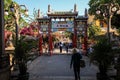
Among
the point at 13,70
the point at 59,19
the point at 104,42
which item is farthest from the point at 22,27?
the point at 104,42

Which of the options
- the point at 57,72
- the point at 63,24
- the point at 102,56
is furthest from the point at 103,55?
the point at 63,24

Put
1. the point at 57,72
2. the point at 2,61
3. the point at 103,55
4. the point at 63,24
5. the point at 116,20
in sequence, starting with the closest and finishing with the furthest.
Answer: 1. the point at 2,61
2. the point at 103,55
3. the point at 57,72
4. the point at 63,24
5. the point at 116,20

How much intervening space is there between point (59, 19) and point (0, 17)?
2921 centimetres

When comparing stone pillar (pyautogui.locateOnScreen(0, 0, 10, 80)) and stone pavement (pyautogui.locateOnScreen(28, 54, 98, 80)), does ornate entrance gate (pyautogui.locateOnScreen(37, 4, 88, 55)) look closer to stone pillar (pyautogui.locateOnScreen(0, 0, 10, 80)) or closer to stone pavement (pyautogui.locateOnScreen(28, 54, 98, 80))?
stone pavement (pyautogui.locateOnScreen(28, 54, 98, 80))

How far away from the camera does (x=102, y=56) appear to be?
55.1ft

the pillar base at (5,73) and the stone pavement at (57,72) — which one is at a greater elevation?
the pillar base at (5,73)

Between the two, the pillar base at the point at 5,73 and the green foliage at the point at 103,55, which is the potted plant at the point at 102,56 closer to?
the green foliage at the point at 103,55

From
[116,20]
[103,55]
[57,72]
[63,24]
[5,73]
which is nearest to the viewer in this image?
[5,73]

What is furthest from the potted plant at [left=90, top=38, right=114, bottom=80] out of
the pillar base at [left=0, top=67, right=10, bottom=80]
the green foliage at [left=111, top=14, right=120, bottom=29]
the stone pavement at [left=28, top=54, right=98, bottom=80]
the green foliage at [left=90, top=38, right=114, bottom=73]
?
the green foliage at [left=111, top=14, right=120, bottom=29]

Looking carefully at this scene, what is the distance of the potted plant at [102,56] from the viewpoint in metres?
16.7

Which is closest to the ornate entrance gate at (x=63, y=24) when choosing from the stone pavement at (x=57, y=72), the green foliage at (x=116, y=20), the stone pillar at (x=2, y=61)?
the green foliage at (x=116, y=20)

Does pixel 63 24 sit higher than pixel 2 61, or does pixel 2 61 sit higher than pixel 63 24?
pixel 63 24

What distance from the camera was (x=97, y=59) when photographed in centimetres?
1695

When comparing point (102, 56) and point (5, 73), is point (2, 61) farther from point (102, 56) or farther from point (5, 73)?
point (102, 56)
